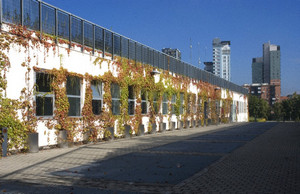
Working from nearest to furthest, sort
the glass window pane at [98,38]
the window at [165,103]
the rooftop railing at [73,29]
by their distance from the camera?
the rooftop railing at [73,29], the glass window pane at [98,38], the window at [165,103]

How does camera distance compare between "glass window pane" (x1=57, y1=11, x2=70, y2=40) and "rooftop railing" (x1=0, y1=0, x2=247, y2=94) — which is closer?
"rooftop railing" (x1=0, y1=0, x2=247, y2=94)

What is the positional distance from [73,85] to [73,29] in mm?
2510

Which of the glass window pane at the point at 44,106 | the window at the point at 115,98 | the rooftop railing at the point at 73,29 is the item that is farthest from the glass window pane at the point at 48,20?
the window at the point at 115,98

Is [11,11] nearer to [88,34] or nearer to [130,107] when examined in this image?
[88,34]

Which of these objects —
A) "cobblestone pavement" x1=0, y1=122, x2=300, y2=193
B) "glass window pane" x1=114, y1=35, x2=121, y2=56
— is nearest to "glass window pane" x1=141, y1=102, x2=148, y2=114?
"glass window pane" x1=114, y1=35, x2=121, y2=56

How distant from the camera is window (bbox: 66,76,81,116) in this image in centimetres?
1530

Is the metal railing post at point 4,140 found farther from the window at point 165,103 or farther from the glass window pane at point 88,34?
the window at point 165,103

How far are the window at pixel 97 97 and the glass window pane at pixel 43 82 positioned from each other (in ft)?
11.0

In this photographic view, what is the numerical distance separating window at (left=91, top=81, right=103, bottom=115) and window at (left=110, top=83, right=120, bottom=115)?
1248mm

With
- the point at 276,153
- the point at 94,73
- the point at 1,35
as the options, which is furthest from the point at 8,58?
the point at 276,153

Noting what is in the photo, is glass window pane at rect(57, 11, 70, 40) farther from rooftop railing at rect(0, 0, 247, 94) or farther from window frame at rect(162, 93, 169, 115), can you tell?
window frame at rect(162, 93, 169, 115)

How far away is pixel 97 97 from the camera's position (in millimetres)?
17312

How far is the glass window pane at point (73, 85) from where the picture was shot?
15.3 meters

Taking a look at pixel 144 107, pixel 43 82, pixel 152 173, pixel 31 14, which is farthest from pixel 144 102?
pixel 152 173
